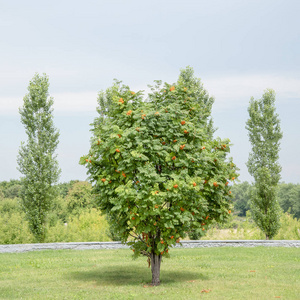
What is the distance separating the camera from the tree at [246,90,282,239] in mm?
22750

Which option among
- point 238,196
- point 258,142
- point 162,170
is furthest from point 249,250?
point 238,196

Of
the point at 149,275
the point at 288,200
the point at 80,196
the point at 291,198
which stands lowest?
the point at 149,275

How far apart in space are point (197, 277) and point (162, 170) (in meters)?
4.08

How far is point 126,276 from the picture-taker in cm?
1312

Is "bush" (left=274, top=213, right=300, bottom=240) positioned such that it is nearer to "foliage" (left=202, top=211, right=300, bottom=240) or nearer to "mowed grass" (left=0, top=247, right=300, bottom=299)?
"foliage" (left=202, top=211, right=300, bottom=240)

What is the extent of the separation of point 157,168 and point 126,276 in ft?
14.0

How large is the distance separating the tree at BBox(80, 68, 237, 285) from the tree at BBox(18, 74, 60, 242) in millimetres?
10459

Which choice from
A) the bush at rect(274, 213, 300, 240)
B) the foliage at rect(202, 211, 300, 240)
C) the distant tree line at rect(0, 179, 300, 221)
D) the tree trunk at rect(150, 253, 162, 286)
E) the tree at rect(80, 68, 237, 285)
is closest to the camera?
the tree at rect(80, 68, 237, 285)

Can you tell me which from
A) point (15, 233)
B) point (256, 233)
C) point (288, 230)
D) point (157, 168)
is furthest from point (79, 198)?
point (157, 168)

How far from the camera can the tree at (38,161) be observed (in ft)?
69.6

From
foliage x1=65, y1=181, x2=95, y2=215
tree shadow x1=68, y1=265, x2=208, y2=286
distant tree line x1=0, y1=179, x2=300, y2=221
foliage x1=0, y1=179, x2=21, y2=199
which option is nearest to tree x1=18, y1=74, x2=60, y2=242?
distant tree line x1=0, y1=179, x2=300, y2=221

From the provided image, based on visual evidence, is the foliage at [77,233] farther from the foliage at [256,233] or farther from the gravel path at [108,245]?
the foliage at [256,233]

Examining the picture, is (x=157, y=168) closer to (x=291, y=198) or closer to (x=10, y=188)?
(x=10, y=188)

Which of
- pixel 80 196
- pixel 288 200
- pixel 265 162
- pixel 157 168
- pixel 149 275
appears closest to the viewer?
pixel 157 168
